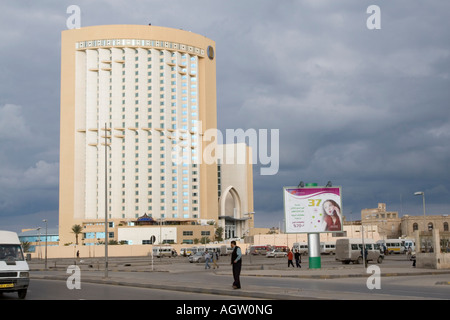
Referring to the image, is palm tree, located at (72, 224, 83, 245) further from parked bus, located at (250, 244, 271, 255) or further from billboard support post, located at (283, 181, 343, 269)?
billboard support post, located at (283, 181, 343, 269)

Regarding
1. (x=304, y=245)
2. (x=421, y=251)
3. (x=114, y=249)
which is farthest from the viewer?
(x=114, y=249)

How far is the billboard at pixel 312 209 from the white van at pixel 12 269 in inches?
881

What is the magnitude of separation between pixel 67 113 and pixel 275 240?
222ft

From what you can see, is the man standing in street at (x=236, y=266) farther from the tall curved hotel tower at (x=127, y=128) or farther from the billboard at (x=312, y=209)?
the tall curved hotel tower at (x=127, y=128)

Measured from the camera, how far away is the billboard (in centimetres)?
3956

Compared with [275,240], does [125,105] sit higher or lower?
higher

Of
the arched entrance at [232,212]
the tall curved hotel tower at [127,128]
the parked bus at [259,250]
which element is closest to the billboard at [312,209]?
the parked bus at [259,250]

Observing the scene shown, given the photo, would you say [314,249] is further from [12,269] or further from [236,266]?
[12,269]

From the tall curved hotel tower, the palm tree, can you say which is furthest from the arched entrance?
the palm tree

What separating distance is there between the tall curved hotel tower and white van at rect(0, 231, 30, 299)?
12199 centimetres
